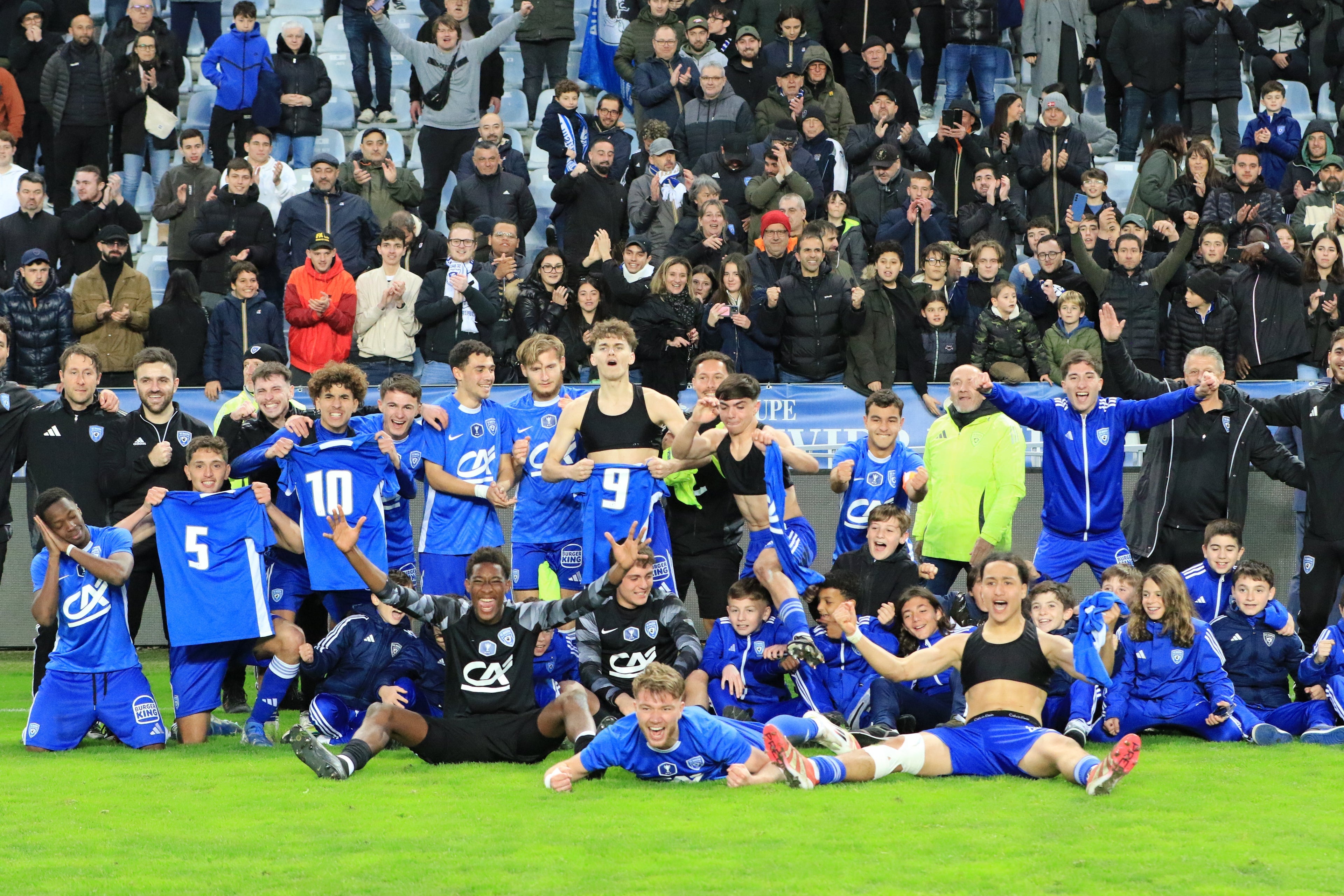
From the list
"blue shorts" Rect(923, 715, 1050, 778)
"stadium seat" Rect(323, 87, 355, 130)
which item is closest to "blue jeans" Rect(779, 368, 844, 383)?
"blue shorts" Rect(923, 715, 1050, 778)

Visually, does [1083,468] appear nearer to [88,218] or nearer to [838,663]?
[838,663]

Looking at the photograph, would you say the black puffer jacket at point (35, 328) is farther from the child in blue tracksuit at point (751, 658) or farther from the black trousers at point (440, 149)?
the child in blue tracksuit at point (751, 658)

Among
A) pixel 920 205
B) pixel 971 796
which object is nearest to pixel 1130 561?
pixel 971 796

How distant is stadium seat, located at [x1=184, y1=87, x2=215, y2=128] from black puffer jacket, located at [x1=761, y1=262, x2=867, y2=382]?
9.48m

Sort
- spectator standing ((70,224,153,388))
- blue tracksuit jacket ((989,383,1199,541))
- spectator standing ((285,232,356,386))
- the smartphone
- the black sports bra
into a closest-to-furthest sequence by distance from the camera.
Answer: the black sports bra
blue tracksuit jacket ((989,383,1199,541))
spectator standing ((285,232,356,386))
spectator standing ((70,224,153,388))
the smartphone

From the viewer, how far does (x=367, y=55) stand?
1870cm

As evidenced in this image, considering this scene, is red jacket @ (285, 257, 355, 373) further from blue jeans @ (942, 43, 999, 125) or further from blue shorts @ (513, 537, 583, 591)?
blue jeans @ (942, 43, 999, 125)

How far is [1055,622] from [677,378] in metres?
4.63

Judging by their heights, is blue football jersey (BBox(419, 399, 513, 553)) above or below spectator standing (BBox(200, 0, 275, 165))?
below

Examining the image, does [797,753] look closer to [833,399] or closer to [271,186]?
[833,399]

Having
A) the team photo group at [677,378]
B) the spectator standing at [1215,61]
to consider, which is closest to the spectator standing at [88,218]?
the team photo group at [677,378]

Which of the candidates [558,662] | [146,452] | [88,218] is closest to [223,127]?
[88,218]

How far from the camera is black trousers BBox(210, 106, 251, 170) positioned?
17.2 metres

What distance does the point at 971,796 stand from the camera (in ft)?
24.9
